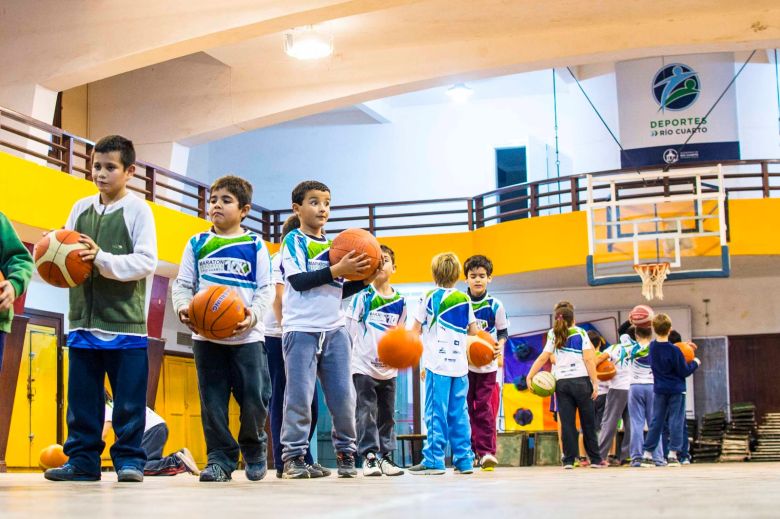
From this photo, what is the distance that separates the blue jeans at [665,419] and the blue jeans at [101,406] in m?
6.82

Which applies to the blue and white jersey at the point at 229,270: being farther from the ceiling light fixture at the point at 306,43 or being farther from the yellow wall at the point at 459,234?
the ceiling light fixture at the point at 306,43

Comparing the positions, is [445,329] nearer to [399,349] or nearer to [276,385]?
[399,349]

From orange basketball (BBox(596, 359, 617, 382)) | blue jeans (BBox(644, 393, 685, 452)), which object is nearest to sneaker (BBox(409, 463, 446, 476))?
blue jeans (BBox(644, 393, 685, 452))

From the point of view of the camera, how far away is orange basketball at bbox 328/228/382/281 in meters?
5.71

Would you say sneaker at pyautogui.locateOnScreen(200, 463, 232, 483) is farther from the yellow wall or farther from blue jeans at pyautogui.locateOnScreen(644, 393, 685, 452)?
the yellow wall

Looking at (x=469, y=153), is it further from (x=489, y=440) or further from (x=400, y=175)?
(x=489, y=440)

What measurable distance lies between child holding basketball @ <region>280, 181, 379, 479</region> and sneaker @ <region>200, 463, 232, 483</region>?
616mm

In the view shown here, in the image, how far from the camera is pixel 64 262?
15.9 feet

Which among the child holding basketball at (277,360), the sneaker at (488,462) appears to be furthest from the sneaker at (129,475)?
the sneaker at (488,462)

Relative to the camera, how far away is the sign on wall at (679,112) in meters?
18.1

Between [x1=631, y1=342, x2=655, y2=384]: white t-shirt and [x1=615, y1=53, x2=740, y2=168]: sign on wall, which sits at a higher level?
[x1=615, y1=53, x2=740, y2=168]: sign on wall

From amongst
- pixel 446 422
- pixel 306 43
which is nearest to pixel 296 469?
pixel 446 422

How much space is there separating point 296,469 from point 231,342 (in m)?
0.80

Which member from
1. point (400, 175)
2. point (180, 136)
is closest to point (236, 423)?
point (180, 136)
